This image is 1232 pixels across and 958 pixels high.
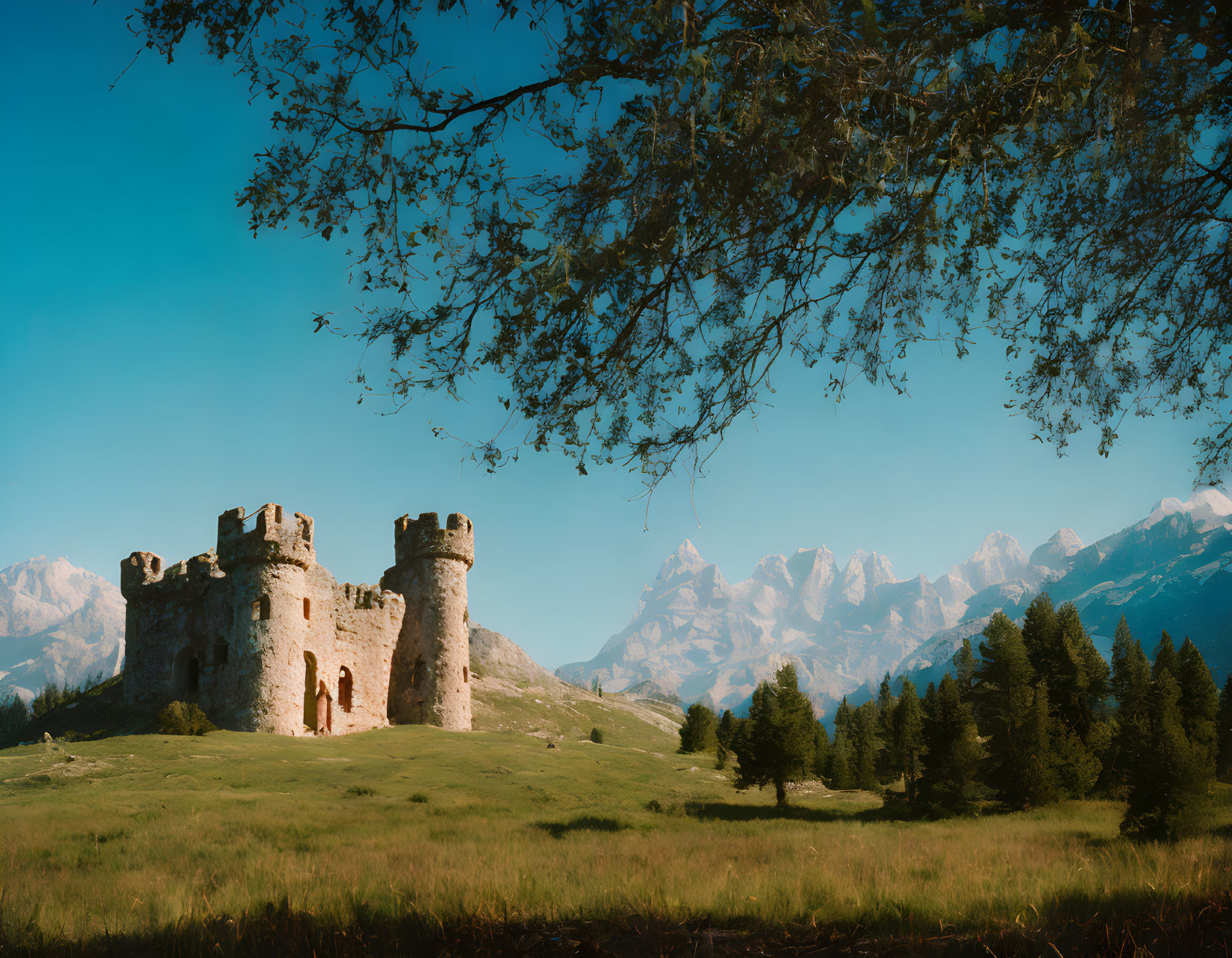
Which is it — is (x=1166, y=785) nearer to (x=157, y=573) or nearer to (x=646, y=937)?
(x=646, y=937)

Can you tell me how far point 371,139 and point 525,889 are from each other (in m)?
8.77

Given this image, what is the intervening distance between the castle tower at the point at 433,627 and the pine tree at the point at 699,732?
24.9 meters

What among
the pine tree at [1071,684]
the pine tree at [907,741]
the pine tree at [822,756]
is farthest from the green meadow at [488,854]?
the pine tree at [822,756]

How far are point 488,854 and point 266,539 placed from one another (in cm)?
2795

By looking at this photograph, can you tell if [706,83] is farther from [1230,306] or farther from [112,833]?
[112,833]

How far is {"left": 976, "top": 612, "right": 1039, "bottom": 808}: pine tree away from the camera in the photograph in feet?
94.9

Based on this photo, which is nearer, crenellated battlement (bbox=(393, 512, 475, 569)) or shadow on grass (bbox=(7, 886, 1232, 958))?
shadow on grass (bbox=(7, 886, 1232, 958))

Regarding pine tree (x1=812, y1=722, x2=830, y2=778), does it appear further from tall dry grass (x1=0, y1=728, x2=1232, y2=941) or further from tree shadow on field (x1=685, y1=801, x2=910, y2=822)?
tall dry grass (x1=0, y1=728, x2=1232, y2=941)

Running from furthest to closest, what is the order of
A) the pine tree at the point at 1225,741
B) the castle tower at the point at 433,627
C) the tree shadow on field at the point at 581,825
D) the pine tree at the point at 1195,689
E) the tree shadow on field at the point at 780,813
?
the pine tree at the point at 1225,741 → the castle tower at the point at 433,627 → the pine tree at the point at 1195,689 → the tree shadow on field at the point at 780,813 → the tree shadow on field at the point at 581,825

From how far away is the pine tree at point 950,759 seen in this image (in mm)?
27141

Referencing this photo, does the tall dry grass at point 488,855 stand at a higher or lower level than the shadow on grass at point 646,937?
lower

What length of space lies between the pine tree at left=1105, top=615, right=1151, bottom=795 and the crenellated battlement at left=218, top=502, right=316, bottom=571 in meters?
33.6

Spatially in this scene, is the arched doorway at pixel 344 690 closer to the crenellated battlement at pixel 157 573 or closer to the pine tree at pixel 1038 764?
the crenellated battlement at pixel 157 573

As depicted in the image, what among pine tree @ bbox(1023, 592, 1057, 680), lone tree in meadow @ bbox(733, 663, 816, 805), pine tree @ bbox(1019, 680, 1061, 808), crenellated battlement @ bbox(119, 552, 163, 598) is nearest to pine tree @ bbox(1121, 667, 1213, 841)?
pine tree @ bbox(1019, 680, 1061, 808)
